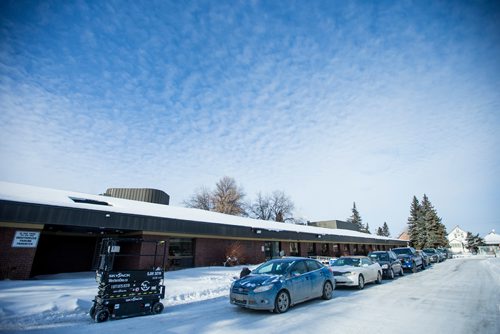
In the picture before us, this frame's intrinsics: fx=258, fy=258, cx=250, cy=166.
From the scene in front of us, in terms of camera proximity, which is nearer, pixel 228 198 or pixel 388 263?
pixel 388 263

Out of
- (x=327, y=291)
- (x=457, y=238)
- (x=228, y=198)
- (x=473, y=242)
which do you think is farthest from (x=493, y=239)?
(x=327, y=291)

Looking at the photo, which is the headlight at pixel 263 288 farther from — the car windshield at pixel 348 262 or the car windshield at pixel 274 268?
the car windshield at pixel 348 262

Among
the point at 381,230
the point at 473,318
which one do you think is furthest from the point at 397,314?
the point at 381,230

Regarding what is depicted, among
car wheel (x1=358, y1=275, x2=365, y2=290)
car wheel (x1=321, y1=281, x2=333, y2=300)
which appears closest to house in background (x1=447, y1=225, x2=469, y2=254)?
car wheel (x1=358, y1=275, x2=365, y2=290)

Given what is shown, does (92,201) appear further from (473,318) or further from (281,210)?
(281,210)

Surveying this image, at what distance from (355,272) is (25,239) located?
1652 cm

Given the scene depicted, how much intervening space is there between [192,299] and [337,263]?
25.0 feet

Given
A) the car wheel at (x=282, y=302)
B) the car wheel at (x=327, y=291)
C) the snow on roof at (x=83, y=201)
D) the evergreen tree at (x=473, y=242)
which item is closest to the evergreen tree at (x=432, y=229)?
Result: the evergreen tree at (x=473, y=242)

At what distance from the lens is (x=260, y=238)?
24.1m

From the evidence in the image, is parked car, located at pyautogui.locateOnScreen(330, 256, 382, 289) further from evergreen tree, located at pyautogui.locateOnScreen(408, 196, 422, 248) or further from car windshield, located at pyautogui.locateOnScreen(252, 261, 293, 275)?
A: evergreen tree, located at pyautogui.locateOnScreen(408, 196, 422, 248)

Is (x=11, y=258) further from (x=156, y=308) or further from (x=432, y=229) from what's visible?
(x=432, y=229)

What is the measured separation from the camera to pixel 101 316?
691cm

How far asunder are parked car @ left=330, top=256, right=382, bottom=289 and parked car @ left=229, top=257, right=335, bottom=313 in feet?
6.80

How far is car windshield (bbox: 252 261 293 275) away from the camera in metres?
8.46
